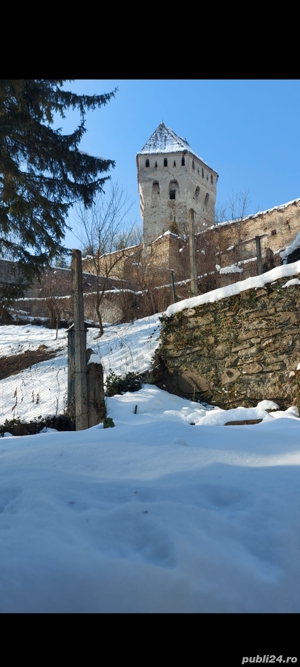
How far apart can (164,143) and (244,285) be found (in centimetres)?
3138

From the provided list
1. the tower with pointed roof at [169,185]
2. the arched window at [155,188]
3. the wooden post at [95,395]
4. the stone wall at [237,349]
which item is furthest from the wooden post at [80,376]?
the arched window at [155,188]

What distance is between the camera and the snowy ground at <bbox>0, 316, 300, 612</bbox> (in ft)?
4.05

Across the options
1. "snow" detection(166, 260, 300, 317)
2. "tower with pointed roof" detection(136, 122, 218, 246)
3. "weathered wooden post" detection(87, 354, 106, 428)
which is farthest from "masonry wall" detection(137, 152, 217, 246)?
"weathered wooden post" detection(87, 354, 106, 428)

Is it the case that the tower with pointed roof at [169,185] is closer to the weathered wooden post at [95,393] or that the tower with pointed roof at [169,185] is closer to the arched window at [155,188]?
the arched window at [155,188]

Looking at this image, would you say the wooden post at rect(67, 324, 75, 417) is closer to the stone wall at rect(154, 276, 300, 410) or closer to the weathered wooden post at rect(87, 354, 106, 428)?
the weathered wooden post at rect(87, 354, 106, 428)

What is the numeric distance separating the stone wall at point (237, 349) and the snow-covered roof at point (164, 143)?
2933cm

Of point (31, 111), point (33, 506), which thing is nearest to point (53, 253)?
point (31, 111)

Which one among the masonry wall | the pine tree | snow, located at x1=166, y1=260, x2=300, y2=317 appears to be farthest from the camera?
the masonry wall

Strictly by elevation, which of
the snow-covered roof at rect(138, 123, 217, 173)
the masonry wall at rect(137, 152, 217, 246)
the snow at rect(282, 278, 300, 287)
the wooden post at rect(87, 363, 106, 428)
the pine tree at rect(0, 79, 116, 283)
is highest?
the snow-covered roof at rect(138, 123, 217, 173)

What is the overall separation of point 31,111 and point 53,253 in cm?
174

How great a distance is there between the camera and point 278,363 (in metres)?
6.46

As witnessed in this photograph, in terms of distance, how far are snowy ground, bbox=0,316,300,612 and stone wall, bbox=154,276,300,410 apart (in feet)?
11.5

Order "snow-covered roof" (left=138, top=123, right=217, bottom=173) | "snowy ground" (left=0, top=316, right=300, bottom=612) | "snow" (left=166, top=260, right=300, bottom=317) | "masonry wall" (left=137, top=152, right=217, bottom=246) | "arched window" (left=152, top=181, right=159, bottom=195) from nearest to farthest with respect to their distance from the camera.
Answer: "snowy ground" (left=0, top=316, right=300, bottom=612)
"snow" (left=166, top=260, right=300, bottom=317)
"masonry wall" (left=137, top=152, right=217, bottom=246)
"arched window" (left=152, top=181, right=159, bottom=195)
"snow-covered roof" (left=138, top=123, right=217, bottom=173)

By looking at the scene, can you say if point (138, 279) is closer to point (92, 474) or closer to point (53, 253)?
point (53, 253)
